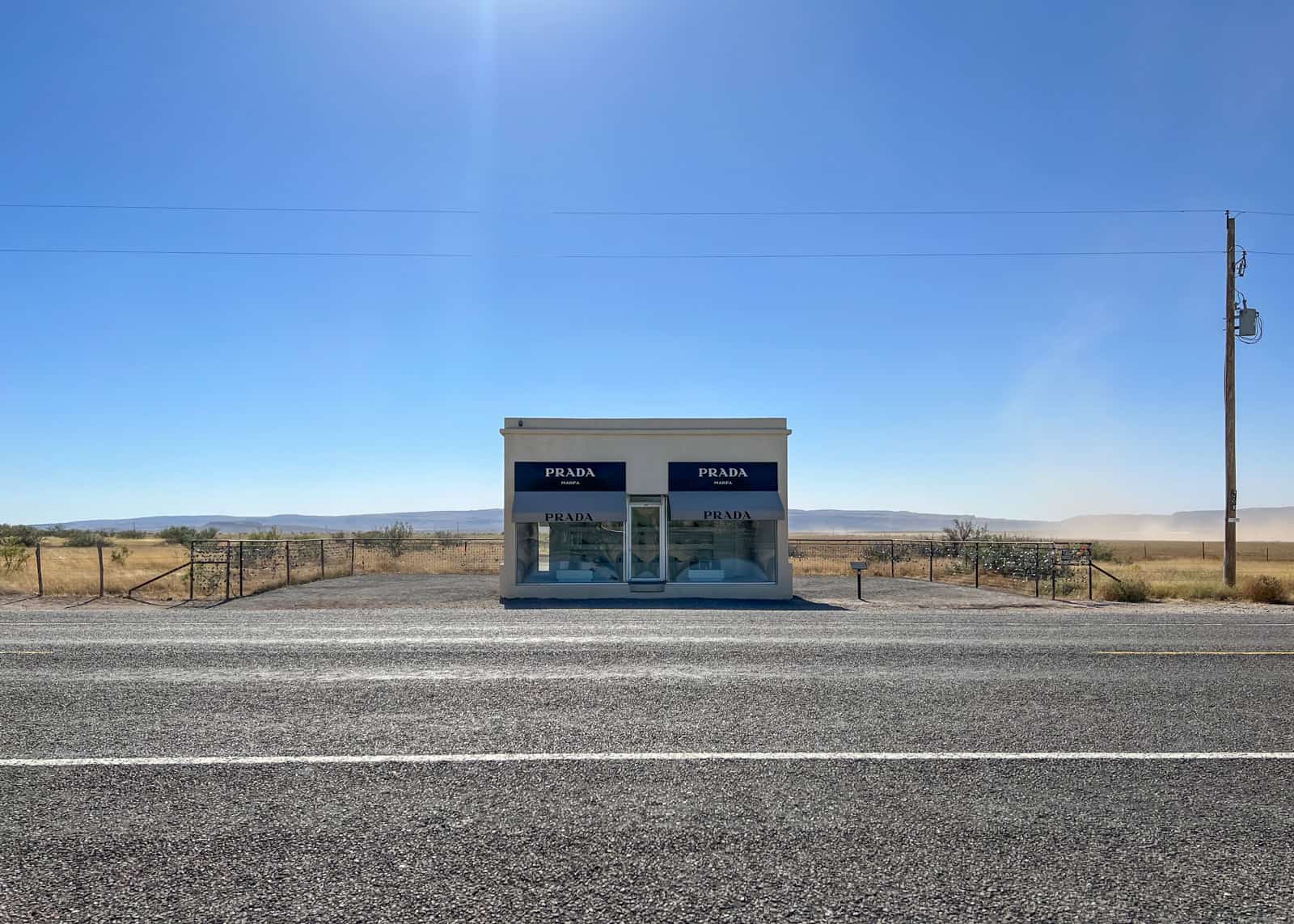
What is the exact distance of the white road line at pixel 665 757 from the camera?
5.90 metres

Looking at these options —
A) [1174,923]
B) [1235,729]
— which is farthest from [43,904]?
[1235,729]

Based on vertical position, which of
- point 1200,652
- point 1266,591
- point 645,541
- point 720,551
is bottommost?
point 1266,591

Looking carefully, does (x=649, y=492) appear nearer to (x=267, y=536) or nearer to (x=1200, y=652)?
(x=1200, y=652)

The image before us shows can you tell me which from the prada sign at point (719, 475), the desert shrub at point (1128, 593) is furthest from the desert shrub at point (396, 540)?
the desert shrub at point (1128, 593)

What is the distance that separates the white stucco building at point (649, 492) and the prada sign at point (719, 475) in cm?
2

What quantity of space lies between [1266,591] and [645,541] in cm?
1512

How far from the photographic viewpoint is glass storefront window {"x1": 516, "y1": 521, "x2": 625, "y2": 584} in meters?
23.1

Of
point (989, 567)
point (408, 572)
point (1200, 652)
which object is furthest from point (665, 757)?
point (989, 567)

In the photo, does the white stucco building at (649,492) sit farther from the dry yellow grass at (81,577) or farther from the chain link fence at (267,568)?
the dry yellow grass at (81,577)

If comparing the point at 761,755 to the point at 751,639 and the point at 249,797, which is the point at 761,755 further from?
the point at 751,639

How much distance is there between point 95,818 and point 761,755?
402 centimetres

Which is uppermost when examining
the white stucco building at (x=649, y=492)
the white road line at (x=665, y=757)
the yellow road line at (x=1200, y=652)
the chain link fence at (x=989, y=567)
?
the white stucco building at (x=649, y=492)

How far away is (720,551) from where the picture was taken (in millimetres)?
23250

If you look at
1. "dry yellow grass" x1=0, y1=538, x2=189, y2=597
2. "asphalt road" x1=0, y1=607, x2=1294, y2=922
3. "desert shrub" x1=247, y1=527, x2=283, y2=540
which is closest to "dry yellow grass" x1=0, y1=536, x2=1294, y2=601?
"dry yellow grass" x1=0, y1=538, x2=189, y2=597
